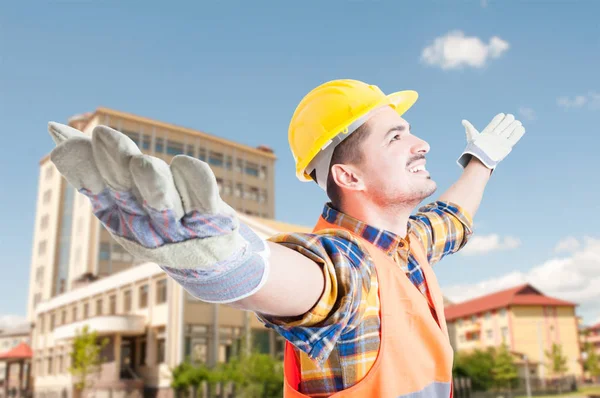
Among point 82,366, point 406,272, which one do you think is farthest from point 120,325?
point 406,272

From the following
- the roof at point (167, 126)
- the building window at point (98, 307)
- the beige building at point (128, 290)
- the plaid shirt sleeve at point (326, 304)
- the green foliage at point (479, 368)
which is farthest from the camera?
the roof at point (167, 126)

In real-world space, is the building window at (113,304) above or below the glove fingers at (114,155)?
above

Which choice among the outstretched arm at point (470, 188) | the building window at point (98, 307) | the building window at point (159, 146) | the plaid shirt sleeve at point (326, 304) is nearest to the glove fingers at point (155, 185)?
the plaid shirt sleeve at point (326, 304)

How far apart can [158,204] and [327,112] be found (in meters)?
0.98

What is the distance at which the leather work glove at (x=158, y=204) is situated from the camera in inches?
42.2

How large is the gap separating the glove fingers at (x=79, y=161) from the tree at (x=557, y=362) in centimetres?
5053

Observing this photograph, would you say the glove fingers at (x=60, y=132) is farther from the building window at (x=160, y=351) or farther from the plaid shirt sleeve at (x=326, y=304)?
the building window at (x=160, y=351)

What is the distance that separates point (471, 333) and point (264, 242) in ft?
182

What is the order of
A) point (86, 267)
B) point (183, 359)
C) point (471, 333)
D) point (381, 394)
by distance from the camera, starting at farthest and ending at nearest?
1. point (471, 333)
2. point (86, 267)
3. point (183, 359)
4. point (381, 394)

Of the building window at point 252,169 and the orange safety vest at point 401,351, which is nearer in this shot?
the orange safety vest at point 401,351

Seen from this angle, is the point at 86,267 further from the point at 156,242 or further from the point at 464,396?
the point at 156,242

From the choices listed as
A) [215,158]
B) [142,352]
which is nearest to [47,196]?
[215,158]

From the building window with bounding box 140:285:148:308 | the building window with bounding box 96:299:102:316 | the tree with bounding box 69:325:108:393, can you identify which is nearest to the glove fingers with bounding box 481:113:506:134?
the building window with bounding box 140:285:148:308

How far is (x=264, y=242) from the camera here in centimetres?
130
